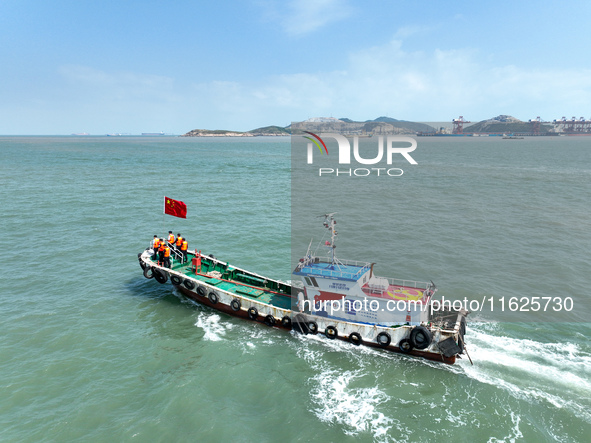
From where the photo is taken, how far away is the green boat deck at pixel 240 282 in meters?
20.6

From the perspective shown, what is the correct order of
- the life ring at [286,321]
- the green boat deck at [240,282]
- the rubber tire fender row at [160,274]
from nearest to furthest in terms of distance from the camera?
the life ring at [286,321] → the green boat deck at [240,282] → the rubber tire fender row at [160,274]

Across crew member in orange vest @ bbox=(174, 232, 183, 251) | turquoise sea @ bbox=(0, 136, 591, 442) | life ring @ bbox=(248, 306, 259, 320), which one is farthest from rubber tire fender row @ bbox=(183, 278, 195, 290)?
life ring @ bbox=(248, 306, 259, 320)

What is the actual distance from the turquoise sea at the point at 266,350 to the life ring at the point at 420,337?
94 cm

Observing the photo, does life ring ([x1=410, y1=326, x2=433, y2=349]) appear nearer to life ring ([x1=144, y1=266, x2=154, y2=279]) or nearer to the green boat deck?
the green boat deck

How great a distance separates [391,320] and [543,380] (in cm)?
630

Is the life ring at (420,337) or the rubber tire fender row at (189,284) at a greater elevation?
the rubber tire fender row at (189,284)

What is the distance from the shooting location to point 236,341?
60.0 ft

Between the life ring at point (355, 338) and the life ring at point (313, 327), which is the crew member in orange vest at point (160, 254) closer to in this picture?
the life ring at point (313, 327)

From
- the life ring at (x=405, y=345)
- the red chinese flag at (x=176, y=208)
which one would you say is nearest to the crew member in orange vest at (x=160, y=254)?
the red chinese flag at (x=176, y=208)

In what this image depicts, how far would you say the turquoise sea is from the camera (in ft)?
43.3

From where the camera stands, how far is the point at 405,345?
17.0 metres

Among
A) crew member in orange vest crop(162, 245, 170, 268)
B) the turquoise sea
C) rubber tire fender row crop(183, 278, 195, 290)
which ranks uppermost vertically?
crew member in orange vest crop(162, 245, 170, 268)

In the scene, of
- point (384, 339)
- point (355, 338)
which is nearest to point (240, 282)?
point (355, 338)

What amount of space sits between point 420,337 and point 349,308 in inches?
138
